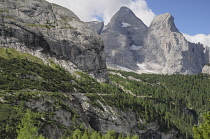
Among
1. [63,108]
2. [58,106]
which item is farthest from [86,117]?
[58,106]

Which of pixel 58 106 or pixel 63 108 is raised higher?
pixel 58 106

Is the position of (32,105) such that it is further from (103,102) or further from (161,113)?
(161,113)

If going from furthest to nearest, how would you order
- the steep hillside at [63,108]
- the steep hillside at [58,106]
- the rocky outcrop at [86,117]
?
the rocky outcrop at [86,117], the steep hillside at [63,108], the steep hillside at [58,106]

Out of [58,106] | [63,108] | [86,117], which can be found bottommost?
[86,117]

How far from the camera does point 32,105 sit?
297ft

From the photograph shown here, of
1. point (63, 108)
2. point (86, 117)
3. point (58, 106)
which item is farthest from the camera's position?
Result: point (86, 117)

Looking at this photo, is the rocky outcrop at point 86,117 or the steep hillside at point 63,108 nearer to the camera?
the steep hillside at point 63,108

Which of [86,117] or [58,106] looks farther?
[86,117]

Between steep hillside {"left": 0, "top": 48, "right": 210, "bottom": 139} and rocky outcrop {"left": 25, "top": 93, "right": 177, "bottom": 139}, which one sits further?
rocky outcrop {"left": 25, "top": 93, "right": 177, "bottom": 139}

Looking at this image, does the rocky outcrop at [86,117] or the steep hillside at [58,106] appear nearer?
the steep hillside at [58,106]

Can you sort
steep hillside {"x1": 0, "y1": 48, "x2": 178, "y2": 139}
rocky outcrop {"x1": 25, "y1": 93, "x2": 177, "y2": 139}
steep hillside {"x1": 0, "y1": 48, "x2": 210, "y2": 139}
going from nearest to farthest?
steep hillside {"x1": 0, "y1": 48, "x2": 178, "y2": 139}, steep hillside {"x1": 0, "y1": 48, "x2": 210, "y2": 139}, rocky outcrop {"x1": 25, "y1": 93, "x2": 177, "y2": 139}

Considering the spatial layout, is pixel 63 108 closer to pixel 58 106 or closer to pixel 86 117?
pixel 58 106

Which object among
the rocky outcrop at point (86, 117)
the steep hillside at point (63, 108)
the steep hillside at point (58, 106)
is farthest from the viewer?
the rocky outcrop at point (86, 117)

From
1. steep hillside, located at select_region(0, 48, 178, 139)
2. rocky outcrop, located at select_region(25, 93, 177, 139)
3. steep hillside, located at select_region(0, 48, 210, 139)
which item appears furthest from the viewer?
rocky outcrop, located at select_region(25, 93, 177, 139)
